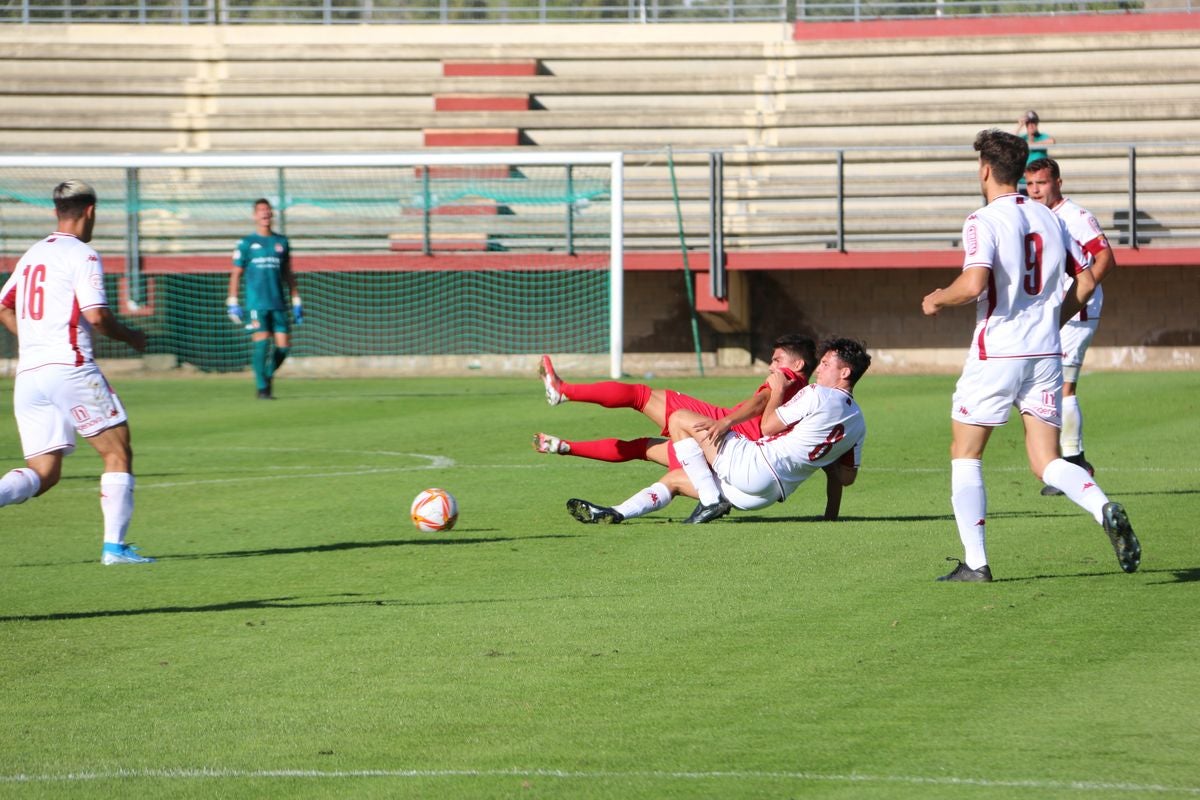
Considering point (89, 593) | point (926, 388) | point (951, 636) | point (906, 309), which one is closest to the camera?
point (951, 636)

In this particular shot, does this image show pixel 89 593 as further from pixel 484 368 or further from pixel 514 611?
pixel 484 368

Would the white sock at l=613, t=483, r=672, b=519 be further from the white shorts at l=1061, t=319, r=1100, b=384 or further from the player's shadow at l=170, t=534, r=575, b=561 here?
the white shorts at l=1061, t=319, r=1100, b=384

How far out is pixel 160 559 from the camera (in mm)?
8195

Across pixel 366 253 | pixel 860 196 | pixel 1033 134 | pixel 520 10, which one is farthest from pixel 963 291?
pixel 520 10

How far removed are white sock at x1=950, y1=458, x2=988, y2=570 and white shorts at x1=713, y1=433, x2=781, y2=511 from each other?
1.76 m

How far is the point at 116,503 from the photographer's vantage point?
784cm

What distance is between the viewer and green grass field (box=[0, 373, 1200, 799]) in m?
4.38

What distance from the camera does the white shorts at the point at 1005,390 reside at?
6.86 m

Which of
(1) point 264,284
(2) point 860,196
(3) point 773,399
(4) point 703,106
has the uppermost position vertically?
(4) point 703,106

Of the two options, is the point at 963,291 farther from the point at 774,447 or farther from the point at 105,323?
the point at 105,323

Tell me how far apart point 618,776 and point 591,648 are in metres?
1.57

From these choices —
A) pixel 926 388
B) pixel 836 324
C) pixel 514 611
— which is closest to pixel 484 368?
pixel 836 324

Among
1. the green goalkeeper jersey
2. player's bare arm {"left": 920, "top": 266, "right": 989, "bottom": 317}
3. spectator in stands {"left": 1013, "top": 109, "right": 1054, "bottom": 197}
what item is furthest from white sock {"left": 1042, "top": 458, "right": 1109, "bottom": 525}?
the green goalkeeper jersey

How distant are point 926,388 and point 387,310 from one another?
8683mm
